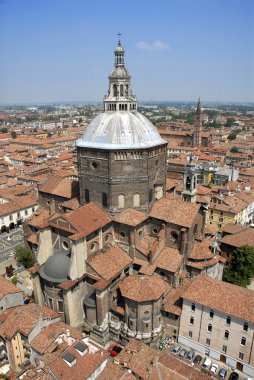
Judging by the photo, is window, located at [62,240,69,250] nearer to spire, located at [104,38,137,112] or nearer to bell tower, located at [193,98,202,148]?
spire, located at [104,38,137,112]

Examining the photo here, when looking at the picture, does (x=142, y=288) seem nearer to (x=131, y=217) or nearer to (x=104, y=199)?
(x=131, y=217)

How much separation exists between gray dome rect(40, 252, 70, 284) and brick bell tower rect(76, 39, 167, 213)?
28.4ft

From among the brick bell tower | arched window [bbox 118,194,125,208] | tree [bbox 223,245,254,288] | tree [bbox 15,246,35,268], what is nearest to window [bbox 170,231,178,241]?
the brick bell tower

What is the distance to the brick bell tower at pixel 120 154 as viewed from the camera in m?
40.0

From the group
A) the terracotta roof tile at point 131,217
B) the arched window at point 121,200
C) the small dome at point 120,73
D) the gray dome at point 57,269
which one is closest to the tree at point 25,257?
the gray dome at point 57,269

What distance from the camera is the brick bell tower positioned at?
4000cm

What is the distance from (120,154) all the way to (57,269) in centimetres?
1641

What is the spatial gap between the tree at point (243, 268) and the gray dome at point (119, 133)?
19706 millimetres

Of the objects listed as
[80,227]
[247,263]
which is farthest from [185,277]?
[80,227]

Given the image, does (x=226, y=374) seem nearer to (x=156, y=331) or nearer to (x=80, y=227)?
(x=156, y=331)

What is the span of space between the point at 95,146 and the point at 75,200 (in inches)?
397

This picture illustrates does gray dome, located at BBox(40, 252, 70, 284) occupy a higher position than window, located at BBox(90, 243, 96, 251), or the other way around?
window, located at BBox(90, 243, 96, 251)

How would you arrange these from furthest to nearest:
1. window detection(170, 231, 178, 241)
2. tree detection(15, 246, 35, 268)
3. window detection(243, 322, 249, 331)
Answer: tree detection(15, 246, 35, 268) → window detection(170, 231, 178, 241) → window detection(243, 322, 249, 331)

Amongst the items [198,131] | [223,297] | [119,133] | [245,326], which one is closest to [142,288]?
[223,297]
